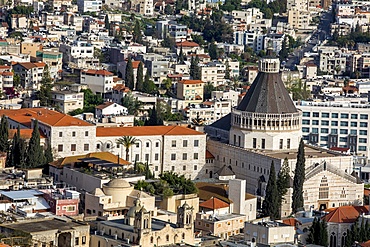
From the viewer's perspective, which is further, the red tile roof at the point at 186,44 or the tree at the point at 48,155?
the red tile roof at the point at 186,44

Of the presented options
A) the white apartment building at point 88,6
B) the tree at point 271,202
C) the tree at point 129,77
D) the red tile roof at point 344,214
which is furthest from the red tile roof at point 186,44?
the red tile roof at point 344,214

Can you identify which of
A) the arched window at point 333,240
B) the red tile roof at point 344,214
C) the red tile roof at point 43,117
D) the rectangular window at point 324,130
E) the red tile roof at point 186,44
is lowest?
the arched window at point 333,240

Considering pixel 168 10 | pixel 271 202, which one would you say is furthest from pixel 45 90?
pixel 168 10

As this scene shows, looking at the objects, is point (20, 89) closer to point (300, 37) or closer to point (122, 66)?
point (122, 66)

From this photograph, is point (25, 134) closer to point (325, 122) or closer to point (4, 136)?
point (4, 136)

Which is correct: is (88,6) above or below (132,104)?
above

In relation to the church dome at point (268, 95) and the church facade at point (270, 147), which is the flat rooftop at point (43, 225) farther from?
the church dome at point (268, 95)
